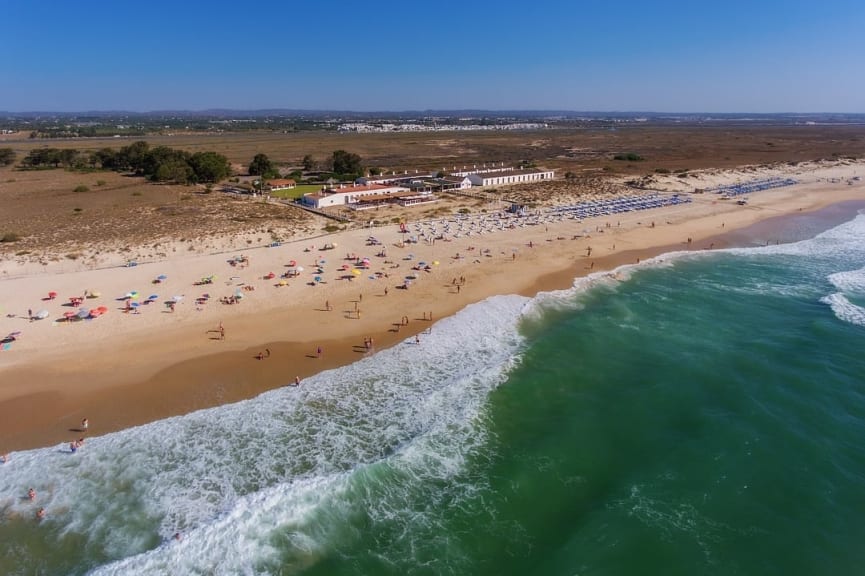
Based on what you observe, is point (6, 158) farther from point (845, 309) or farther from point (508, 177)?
point (845, 309)

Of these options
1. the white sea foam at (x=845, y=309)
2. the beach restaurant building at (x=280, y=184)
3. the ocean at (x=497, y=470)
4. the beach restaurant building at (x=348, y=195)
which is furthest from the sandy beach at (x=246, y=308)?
the beach restaurant building at (x=280, y=184)

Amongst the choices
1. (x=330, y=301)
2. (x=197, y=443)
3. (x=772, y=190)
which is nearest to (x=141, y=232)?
(x=330, y=301)

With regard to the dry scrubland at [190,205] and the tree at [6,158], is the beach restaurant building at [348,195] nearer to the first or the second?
the dry scrubland at [190,205]

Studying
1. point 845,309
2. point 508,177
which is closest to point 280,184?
point 508,177

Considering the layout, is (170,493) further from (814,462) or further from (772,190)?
(772,190)

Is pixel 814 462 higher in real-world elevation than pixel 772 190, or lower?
lower

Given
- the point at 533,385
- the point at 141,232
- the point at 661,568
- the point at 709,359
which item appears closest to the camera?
the point at 661,568
